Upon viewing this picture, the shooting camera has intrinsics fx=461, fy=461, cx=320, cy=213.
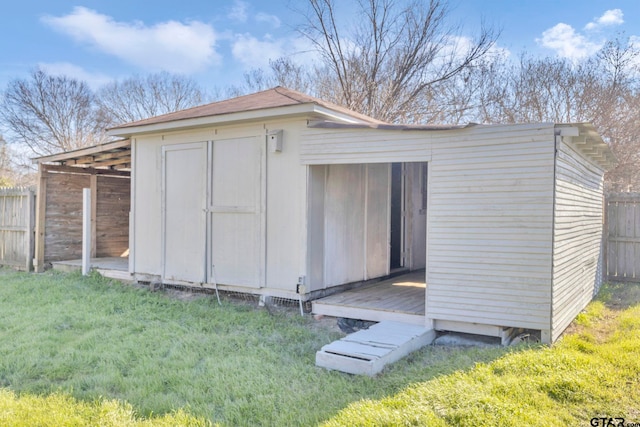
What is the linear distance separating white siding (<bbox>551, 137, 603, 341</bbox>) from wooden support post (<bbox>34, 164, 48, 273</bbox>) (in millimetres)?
8797

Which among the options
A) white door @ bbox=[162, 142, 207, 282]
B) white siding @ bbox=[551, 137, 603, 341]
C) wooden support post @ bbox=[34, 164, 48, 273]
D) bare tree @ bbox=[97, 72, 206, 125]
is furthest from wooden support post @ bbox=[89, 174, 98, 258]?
bare tree @ bbox=[97, 72, 206, 125]

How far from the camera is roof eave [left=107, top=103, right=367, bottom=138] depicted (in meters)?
5.42

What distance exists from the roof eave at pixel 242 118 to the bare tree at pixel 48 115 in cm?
1833

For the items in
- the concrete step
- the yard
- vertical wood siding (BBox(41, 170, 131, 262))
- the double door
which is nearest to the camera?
the yard

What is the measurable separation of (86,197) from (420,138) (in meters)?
6.15

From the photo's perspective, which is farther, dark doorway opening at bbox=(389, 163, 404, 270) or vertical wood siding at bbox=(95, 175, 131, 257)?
vertical wood siding at bbox=(95, 175, 131, 257)

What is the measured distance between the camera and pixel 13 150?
2294 cm

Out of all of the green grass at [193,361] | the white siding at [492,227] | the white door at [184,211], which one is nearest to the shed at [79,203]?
the white door at [184,211]

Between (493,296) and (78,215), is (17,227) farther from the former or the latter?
(493,296)

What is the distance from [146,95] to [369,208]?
2172 cm

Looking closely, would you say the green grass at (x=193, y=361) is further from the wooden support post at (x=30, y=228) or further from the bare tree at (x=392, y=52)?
the bare tree at (x=392, y=52)

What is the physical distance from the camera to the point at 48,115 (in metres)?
23.5

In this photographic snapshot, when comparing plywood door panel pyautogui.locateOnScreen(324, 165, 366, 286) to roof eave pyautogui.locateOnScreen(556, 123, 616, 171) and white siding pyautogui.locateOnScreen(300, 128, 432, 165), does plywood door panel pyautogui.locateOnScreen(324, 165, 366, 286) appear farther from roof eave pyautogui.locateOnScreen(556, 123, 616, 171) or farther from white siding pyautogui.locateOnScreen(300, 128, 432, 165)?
roof eave pyautogui.locateOnScreen(556, 123, 616, 171)

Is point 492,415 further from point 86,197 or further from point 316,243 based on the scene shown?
point 86,197
